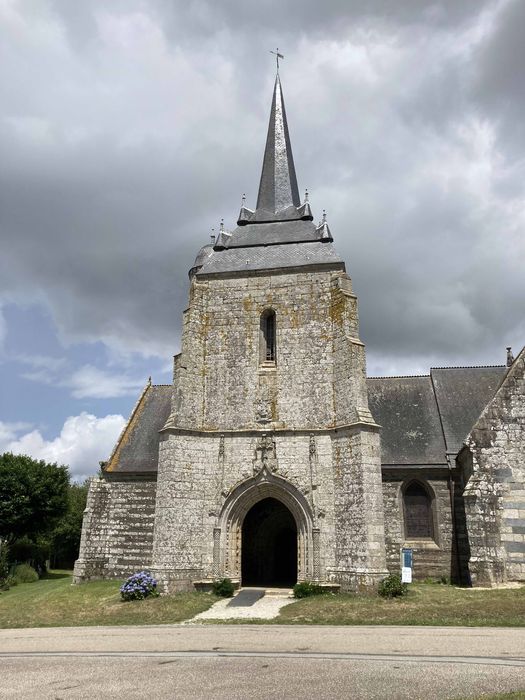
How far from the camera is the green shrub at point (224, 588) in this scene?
16.0m

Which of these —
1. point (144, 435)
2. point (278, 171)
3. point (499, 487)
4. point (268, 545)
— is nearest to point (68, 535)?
point (144, 435)

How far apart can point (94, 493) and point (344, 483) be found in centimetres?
1021

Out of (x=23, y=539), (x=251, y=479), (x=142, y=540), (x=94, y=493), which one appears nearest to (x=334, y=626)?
(x=251, y=479)

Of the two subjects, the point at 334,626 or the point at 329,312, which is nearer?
the point at 334,626

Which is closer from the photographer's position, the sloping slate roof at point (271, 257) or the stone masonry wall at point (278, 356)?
the stone masonry wall at point (278, 356)

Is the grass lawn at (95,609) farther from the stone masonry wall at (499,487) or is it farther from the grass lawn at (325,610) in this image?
the stone masonry wall at (499,487)

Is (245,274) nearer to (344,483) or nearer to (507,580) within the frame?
(344,483)

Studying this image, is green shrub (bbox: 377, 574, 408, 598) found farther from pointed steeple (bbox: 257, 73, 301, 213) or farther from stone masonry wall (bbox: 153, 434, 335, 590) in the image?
pointed steeple (bbox: 257, 73, 301, 213)

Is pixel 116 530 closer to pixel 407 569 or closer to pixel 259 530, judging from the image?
pixel 259 530

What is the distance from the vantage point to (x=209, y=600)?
50.0 feet

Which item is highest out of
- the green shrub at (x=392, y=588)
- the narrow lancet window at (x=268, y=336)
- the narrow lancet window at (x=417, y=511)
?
the narrow lancet window at (x=268, y=336)

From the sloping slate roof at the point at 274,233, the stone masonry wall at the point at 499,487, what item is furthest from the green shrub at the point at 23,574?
the stone masonry wall at the point at 499,487

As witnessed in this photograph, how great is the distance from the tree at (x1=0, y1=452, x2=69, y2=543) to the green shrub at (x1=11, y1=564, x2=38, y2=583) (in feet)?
10.3

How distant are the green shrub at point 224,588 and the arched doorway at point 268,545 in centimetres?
265
